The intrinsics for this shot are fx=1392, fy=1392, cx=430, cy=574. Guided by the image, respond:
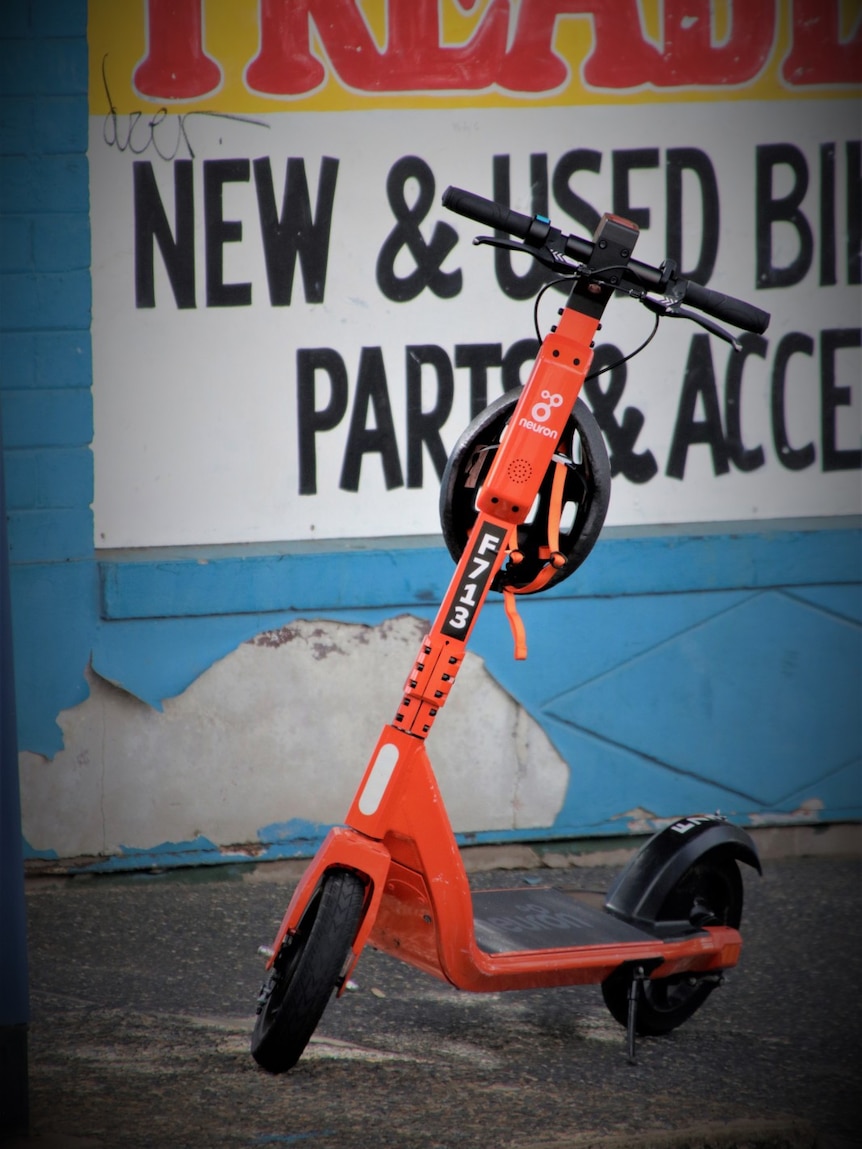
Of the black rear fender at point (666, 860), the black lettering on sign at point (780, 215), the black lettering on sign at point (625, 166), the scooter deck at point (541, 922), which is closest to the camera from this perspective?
the scooter deck at point (541, 922)

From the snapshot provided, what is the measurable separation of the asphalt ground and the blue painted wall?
647 millimetres

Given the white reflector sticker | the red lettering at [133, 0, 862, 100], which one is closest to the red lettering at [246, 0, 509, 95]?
the red lettering at [133, 0, 862, 100]

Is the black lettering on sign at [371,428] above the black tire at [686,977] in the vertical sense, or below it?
above

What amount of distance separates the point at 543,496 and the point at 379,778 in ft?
2.80

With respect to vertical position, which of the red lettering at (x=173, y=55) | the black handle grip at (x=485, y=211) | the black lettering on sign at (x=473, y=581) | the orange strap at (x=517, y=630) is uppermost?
the red lettering at (x=173, y=55)

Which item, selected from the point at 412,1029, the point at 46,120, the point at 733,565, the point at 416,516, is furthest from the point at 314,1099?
the point at 46,120

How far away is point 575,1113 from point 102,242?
329 centimetres

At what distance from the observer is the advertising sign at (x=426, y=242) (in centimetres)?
496

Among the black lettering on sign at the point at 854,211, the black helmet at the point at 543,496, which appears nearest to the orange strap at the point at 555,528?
the black helmet at the point at 543,496

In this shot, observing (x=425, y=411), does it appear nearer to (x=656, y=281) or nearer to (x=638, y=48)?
(x=638, y=48)

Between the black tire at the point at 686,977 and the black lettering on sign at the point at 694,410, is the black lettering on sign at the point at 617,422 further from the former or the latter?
the black tire at the point at 686,977

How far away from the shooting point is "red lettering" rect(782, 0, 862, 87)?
5332 mm

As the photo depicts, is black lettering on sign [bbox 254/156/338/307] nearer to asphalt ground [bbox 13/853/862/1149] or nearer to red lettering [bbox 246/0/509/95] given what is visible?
red lettering [bbox 246/0/509/95]

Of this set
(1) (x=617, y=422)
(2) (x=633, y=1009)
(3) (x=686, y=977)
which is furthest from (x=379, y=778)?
(1) (x=617, y=422)
